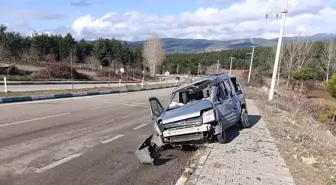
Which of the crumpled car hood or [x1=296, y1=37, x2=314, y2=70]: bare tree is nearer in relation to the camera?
the crumpled car hood

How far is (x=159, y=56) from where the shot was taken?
300 ft

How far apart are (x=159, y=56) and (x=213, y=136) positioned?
84.7 m

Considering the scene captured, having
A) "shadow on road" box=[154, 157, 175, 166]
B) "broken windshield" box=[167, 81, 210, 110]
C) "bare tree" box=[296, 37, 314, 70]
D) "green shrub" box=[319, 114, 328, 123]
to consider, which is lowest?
"green shrub" box=[319, 114, 328, 123]

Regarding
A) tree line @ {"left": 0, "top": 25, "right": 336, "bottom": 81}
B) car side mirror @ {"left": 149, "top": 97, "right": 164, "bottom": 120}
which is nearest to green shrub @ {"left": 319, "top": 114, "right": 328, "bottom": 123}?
car side mirror @ {"left": 149, "top": 97, "right": 164, "bottom": 120}

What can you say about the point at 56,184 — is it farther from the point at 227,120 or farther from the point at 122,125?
the point at 122,125

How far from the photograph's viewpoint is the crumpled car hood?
23.4 ft

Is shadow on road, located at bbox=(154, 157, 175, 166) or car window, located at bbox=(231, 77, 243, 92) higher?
car window, located at bbox=(231, 77, 243, 92)

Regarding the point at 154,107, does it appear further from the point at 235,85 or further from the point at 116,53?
the point at 116,53

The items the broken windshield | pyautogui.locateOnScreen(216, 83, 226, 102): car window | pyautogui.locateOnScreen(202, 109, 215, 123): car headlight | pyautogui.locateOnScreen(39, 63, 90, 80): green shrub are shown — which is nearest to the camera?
pyautogui.locateOnScreen(202, 109, 215, 123): car headlight

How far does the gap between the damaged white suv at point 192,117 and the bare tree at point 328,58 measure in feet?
246

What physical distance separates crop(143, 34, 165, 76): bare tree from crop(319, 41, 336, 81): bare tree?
138 ft

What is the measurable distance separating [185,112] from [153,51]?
83.0 m

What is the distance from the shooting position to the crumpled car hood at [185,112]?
7.12 metres

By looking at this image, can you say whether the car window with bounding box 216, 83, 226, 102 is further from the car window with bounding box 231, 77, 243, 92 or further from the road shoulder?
the car window with bounding box 231, 77, 243, 92
